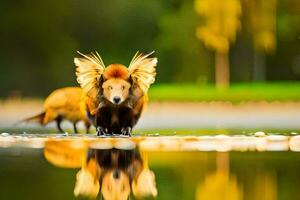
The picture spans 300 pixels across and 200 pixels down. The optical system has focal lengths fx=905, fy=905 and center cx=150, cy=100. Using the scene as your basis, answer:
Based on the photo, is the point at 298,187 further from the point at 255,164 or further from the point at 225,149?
the point at 225,149

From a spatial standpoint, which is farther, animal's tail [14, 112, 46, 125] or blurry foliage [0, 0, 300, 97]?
blurry foliage [0, 0, 300, 97]

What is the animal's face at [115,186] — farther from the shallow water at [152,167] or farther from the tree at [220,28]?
the tree at [220,28]

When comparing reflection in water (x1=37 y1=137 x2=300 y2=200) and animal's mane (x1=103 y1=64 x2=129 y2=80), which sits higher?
animal's mane (x1=103 y1=64 x2=129 y2=80)

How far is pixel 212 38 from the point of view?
203 inches

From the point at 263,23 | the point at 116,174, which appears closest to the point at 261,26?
the point at 263,23

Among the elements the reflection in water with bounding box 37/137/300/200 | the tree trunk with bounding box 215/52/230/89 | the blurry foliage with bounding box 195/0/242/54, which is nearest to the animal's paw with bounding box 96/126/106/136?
the reflection in water with bounding box 37/137/300/200

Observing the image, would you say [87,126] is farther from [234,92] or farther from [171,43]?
[234,92]

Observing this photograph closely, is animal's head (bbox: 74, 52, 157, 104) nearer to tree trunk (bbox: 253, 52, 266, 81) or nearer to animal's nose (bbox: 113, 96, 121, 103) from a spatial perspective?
animal's nose (bbox: 113, 96, 121, 103)

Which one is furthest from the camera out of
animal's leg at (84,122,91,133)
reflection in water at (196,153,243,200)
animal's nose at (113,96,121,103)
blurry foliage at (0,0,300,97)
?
blurry foliage at (0,0,300,97)

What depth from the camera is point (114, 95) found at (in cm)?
322

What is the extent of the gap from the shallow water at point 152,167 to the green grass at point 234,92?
1528 mm

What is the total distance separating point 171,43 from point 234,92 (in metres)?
0.45

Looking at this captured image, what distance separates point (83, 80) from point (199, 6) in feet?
6.08

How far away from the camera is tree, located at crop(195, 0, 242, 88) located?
16.7 feet
